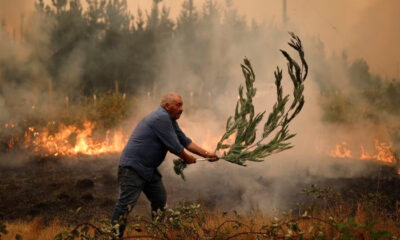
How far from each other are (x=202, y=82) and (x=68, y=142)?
15773mm

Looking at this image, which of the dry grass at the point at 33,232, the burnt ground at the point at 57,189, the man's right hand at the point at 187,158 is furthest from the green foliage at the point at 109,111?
the man's right hand at the point at 187,158

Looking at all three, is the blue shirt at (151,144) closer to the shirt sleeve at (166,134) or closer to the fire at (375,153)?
the shirt sleeve at (166,134)

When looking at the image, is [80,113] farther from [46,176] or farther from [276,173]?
[276,173]

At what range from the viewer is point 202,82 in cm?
2616

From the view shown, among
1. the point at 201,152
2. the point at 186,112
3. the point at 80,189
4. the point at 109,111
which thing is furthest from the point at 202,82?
the point at 201,152

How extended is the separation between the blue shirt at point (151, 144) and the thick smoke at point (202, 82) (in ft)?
9.20

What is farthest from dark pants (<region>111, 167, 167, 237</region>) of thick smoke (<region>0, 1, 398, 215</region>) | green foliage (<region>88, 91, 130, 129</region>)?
green foliage (<region>88, 91, 130, 129</region>)

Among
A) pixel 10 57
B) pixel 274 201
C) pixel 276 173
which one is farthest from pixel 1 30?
pixel 274 201

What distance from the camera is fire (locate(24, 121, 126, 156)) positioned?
10.9m

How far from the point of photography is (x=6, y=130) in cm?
1101

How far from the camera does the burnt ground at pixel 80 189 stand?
20.8ft

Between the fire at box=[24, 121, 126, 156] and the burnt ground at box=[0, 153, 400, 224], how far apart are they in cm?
95

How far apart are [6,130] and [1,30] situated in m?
7.05

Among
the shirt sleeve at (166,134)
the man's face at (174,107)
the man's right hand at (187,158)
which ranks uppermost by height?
the man's face at (174,107)
